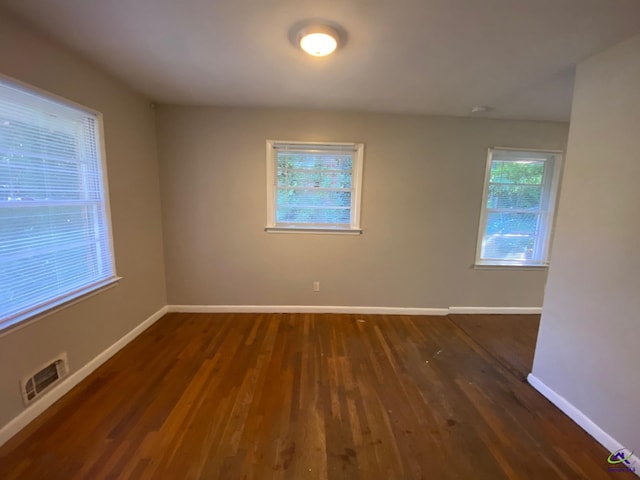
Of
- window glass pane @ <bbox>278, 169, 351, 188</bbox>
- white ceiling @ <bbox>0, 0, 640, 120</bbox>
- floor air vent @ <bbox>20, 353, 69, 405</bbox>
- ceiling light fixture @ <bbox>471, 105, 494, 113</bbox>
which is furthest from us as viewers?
window glass pane @ <bbox>278, 169, 351, 188</bbox>

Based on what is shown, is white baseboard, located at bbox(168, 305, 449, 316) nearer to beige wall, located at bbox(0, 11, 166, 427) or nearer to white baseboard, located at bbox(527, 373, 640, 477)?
beige wall, located at bbox(0, 11, 166, 427)

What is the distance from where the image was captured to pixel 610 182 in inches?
62.4

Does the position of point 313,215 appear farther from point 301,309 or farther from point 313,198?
point 301,309

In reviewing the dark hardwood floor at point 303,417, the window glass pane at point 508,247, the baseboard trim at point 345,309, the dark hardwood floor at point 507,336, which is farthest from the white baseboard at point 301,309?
the window glass pane at point 508,247

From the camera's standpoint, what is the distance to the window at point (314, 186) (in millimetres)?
3068

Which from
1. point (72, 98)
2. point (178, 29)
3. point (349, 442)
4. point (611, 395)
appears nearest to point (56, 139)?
point (72, 98)

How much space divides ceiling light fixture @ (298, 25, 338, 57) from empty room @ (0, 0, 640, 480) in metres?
0.03

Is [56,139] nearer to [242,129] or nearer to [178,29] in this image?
[178,29]

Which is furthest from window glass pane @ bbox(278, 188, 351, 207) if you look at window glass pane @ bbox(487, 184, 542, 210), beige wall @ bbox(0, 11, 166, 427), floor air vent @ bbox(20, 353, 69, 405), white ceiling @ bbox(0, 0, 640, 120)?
floor air vent @ bbox(20, 353, 69, 405)

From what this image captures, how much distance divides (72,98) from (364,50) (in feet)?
6.79

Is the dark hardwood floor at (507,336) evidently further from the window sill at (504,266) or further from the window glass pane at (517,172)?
the window glass pane at (517,172)

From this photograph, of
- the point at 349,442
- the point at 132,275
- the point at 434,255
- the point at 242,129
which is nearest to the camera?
the point at 349,442

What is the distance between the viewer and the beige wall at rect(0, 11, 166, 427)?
1561mm

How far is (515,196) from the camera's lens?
10.8ft
